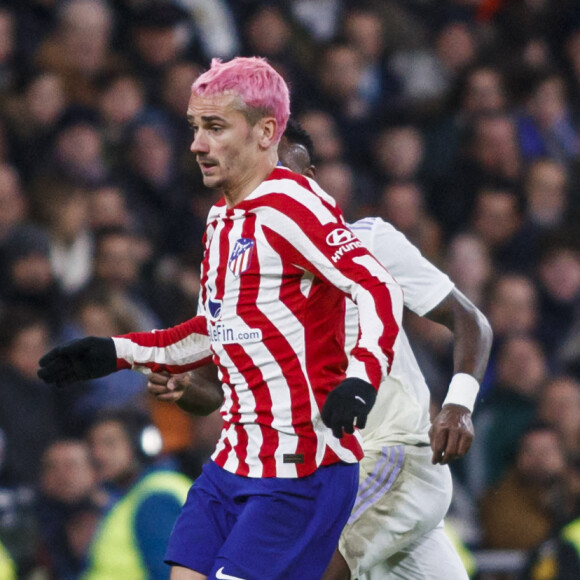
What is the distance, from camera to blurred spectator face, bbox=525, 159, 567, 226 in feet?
27.8

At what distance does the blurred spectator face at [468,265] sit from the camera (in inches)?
305

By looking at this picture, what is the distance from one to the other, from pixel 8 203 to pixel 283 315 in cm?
336

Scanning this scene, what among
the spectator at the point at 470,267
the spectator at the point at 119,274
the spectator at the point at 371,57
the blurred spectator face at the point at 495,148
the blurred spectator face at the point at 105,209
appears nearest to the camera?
the spectator at the point at 119,274

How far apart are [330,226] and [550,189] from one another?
219 inches

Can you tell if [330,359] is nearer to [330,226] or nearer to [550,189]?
[330,226]

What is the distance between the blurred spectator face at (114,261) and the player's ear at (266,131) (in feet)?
10.3

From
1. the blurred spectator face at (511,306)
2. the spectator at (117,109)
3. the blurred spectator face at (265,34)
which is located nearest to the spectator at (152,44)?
the spectator at (117,109)

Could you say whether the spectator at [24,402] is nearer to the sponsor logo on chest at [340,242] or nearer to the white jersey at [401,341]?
the white jersey at [401,341]

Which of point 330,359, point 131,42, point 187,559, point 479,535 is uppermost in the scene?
point 131,42

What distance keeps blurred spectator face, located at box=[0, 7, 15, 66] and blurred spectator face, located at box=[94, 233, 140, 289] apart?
119 centimetres

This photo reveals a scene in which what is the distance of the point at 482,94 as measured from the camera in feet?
29.7

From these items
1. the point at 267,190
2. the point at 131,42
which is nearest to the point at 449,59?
the point at 131,42

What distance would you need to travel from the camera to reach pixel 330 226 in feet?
10.6

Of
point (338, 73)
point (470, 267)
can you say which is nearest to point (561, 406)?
point (470, 267)
